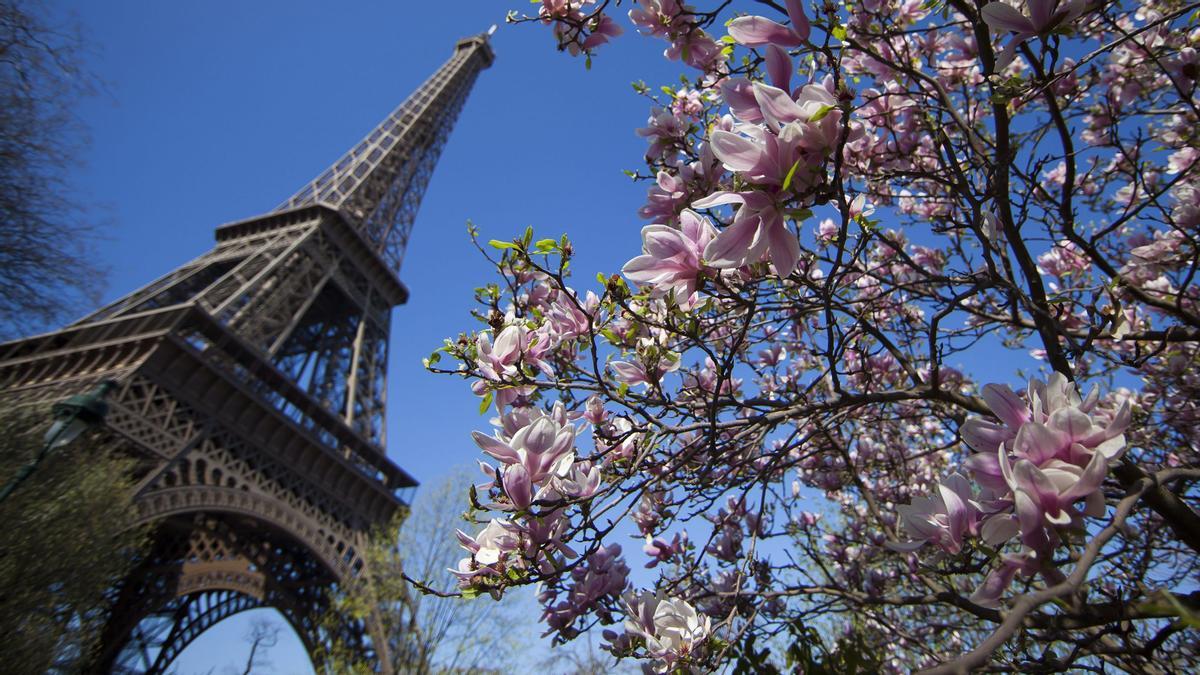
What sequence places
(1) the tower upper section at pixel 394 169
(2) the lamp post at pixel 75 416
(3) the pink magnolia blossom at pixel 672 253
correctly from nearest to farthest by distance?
1. (3) the pink magnolia blossom at pixel 672 253
2. (2) the lamp post at pixel 75 416
3. (1) the tower upper section at pixel 394 169

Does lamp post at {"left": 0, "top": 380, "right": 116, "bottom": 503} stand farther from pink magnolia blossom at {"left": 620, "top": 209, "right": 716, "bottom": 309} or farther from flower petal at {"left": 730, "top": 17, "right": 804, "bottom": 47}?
flower petal at {"left": 730, "top": 17, "right": 804, "bottom": 47}

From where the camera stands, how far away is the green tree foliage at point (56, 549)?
684cm

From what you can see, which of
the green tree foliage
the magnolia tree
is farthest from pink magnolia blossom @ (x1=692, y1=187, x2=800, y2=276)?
the green tree foliage

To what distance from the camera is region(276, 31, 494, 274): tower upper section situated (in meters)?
20.2

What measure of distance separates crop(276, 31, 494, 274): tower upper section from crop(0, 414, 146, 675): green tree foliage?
11.6 meters

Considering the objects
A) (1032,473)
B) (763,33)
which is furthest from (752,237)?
(1032,473)

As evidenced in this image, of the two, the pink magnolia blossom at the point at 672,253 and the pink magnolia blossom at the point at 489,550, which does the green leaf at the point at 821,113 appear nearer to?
the pink magnolia blossom at the point at 672,253

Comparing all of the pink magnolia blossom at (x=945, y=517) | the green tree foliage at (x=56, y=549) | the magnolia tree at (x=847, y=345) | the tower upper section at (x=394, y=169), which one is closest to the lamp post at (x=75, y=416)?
the green tree foliage at (x=56, y=549)

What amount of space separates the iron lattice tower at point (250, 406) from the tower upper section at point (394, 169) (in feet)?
0.51

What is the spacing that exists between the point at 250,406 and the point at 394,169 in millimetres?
13000

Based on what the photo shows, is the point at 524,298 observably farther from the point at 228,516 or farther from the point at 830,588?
the point at 228,516

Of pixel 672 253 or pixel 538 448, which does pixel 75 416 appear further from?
pixel 672 253

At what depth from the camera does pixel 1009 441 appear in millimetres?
1034

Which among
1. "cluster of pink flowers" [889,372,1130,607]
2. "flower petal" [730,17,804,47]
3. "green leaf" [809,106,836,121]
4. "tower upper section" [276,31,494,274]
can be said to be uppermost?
"tower upper section" [276,31,494,274]
